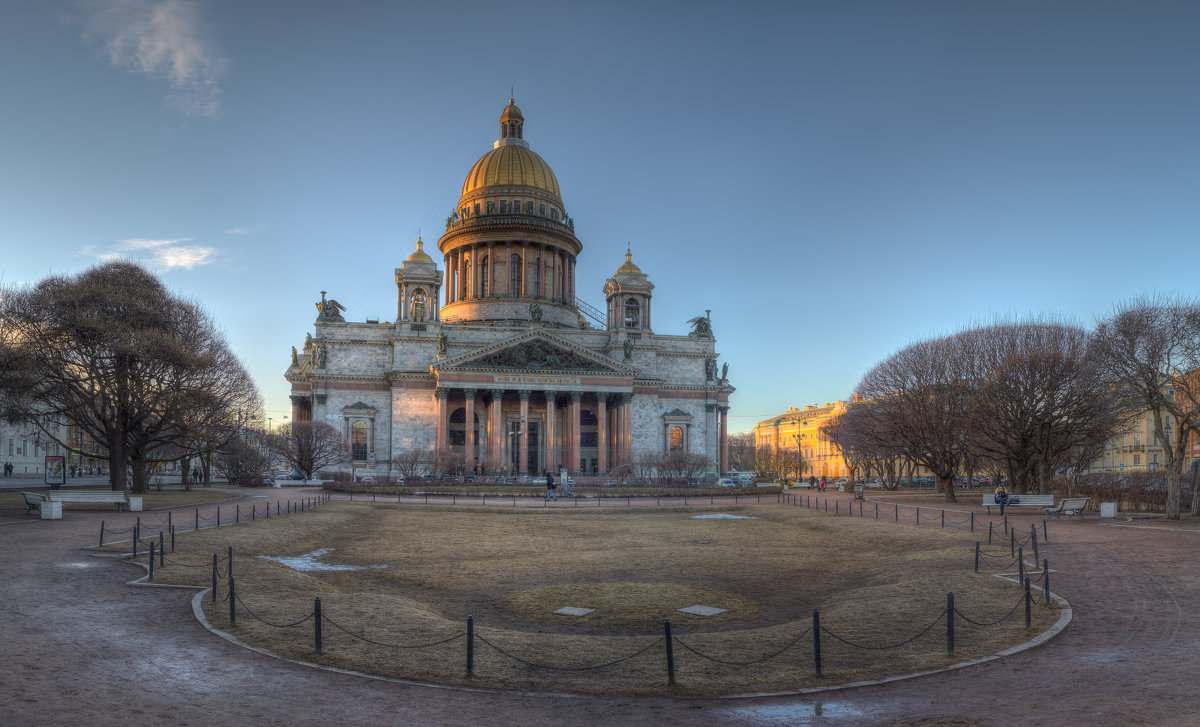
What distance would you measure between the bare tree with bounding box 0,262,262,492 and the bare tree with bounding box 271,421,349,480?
2053 cm

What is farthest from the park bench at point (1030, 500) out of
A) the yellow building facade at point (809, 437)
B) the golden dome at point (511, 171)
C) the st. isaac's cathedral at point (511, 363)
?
the yellow building facade at point (809, 437)

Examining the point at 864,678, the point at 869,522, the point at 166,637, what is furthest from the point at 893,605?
the point at 869,522

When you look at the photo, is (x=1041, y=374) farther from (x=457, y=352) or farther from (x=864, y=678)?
(x=457, y=352)

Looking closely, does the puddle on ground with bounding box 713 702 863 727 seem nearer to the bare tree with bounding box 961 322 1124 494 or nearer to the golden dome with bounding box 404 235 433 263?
the bare tree with bounding box 961 322 1124 494

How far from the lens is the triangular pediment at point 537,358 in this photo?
71562 millimetres

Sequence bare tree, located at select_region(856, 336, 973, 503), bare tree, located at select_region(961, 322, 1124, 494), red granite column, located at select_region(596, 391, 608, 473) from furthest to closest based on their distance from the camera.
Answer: red granite column, located at select_region(596, 391, 608, 473)
bare tree, located at select_region(856, 336, 973, 503)
bare tree, located at select_region(961, 322, 1124, 494)

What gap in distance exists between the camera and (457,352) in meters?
77.1

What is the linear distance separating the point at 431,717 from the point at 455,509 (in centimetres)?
3229

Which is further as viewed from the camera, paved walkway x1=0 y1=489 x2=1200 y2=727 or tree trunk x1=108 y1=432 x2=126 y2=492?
tree trunk x1=108 y1=432 x2=126 y2=492

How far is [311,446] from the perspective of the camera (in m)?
64.2

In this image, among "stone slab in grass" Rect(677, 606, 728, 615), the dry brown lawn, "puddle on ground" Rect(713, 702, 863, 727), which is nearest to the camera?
"puddle on ground" Rect(713, 702, 863, 727)

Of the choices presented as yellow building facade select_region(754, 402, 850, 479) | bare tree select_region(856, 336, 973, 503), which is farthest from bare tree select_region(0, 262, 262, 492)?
Result: yellow building facade select_region(754, 402, 850, 479)

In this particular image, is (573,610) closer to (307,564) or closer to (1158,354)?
(307,564)

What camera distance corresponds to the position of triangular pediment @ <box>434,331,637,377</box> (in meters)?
71.6
